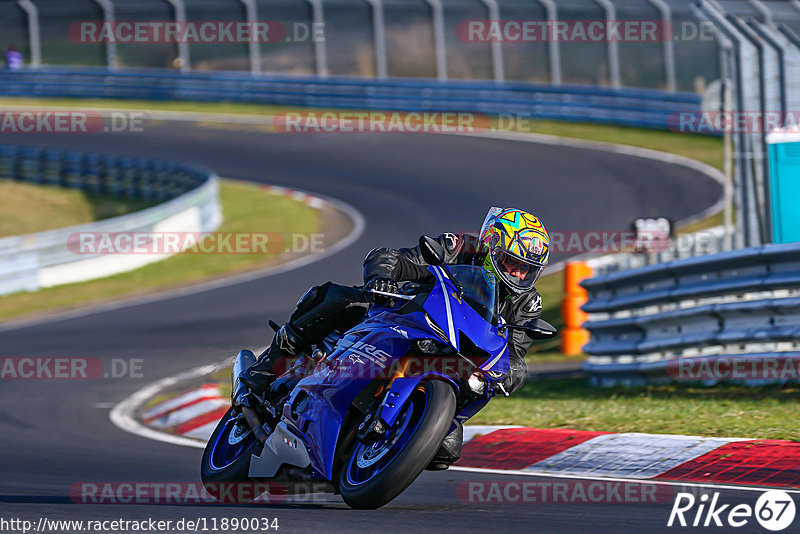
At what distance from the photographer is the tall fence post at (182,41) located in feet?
112

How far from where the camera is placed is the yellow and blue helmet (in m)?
5.42

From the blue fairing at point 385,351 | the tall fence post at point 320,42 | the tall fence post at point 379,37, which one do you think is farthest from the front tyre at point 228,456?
the tall fence post at point 320,42

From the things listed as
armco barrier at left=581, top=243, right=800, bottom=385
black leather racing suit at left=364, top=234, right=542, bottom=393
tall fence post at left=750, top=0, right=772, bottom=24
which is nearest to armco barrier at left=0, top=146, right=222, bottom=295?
armco barrier at left=581, top=243, right=800, bottom=385

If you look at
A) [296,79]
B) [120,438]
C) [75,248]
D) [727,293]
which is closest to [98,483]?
[120,438]

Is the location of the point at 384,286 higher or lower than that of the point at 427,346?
higher

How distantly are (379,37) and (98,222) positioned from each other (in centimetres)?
1472

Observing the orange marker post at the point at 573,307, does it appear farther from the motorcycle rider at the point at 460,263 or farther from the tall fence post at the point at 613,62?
the tall fence post at the point at 613,62

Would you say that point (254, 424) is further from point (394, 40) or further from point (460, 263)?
point (394, 40)

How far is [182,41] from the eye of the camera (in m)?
35.2

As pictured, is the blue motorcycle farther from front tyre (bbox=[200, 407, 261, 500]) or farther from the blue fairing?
front tyre (bbox=[200, 407, 261, 500])

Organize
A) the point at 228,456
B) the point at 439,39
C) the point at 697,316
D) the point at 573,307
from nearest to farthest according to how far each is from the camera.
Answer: the point at 228,456
the point at 697,316
the point at 573,307
the point at 439,39

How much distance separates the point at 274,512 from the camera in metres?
5.78

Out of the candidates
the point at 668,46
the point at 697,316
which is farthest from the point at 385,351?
the point at 668,46

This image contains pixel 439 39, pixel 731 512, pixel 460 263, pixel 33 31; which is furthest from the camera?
pixel 33 31
